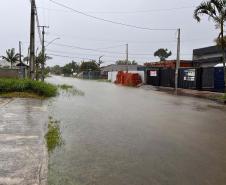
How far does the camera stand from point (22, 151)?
26.8 ft

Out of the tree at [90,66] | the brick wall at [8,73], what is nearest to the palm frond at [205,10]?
the brick wall at [8,73]

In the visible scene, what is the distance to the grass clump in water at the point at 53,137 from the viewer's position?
355 inches

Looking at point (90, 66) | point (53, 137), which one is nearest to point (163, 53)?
point (90, 66)

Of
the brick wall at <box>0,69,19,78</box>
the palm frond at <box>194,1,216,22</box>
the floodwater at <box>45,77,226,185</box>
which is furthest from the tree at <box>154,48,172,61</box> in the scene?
the floodwater at <box>45,77,226,185</box>

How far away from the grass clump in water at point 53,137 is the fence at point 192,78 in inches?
936

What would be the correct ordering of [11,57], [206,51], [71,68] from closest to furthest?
1. [206,51]
2. [11,57]
3. [71,68]

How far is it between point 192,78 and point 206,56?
2323 centimetres

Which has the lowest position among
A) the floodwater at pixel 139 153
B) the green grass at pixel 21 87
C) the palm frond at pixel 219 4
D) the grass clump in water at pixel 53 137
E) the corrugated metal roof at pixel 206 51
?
the floodwater at pixel 139 153

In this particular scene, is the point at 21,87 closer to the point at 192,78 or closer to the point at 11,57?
the point at 192,78

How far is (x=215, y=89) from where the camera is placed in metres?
34.1

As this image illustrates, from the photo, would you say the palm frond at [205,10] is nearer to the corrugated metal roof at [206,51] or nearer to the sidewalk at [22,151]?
the sidewalk at [22,151]

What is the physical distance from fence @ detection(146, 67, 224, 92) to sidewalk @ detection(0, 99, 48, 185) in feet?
75.7

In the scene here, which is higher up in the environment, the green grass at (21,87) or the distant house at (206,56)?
the distant house at (206,56)

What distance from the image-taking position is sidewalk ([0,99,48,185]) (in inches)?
248
